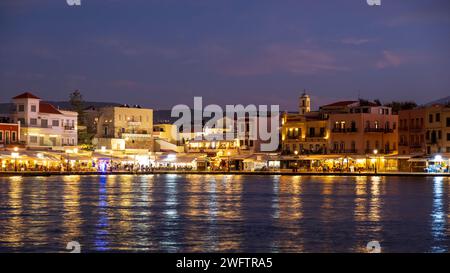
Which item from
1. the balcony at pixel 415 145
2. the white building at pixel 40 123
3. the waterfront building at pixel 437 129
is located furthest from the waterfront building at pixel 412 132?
the white building at pixel 40 123

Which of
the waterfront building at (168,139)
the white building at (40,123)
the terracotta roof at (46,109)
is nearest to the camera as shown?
the white building at (40,123)

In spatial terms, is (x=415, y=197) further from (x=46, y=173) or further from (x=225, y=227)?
(x=46, y=173)

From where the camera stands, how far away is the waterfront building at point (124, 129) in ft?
281

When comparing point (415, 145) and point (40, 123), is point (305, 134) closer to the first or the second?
point (415, 145)

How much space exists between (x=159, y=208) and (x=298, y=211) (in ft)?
18.8

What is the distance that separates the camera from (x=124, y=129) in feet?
286

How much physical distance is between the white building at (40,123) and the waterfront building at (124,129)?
726cm

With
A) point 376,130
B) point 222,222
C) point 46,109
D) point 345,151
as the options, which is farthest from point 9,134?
point 222,222

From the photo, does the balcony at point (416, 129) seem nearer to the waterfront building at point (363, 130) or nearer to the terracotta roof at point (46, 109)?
the waterfront building at point (363, 130)

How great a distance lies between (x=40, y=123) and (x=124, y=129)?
48.1ft

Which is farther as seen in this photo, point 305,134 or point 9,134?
point 305,134

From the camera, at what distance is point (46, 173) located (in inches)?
2660

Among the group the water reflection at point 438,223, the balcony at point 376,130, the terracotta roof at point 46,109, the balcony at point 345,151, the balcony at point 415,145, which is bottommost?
the water reflection at point 438,223
